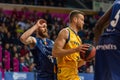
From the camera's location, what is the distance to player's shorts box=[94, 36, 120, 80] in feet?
12.3

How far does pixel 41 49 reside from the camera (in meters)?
7.05

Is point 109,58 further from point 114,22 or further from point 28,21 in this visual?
point 28,21

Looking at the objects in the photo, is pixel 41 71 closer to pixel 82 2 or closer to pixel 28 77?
pixel 28 77

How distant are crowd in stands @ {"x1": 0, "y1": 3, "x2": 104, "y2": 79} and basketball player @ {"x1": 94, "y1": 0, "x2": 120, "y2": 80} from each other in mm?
8935

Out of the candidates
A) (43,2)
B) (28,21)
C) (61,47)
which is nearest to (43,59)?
(61,47)

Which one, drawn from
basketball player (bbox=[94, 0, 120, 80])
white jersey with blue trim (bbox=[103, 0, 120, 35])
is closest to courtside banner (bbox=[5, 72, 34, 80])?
basketball player (bbox=[94, 0, 120, 80])

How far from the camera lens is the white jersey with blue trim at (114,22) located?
12.3ft

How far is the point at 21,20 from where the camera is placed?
2000 cm

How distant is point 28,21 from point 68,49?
1405cm

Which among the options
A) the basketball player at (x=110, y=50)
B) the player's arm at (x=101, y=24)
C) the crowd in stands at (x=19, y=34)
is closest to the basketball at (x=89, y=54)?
the player's arm at (x=101, y=24)

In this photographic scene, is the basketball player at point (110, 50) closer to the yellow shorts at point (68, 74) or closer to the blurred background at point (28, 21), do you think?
the yellow shorts at point (68, 74)

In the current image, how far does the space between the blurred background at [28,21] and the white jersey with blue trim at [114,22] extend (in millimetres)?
9321

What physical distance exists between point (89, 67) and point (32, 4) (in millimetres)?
8211

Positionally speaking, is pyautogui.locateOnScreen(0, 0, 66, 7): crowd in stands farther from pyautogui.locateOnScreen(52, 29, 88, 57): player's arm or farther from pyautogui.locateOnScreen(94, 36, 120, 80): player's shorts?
pyautogui.locateOnScreen(94, 36, 120, 80): player's shorts
